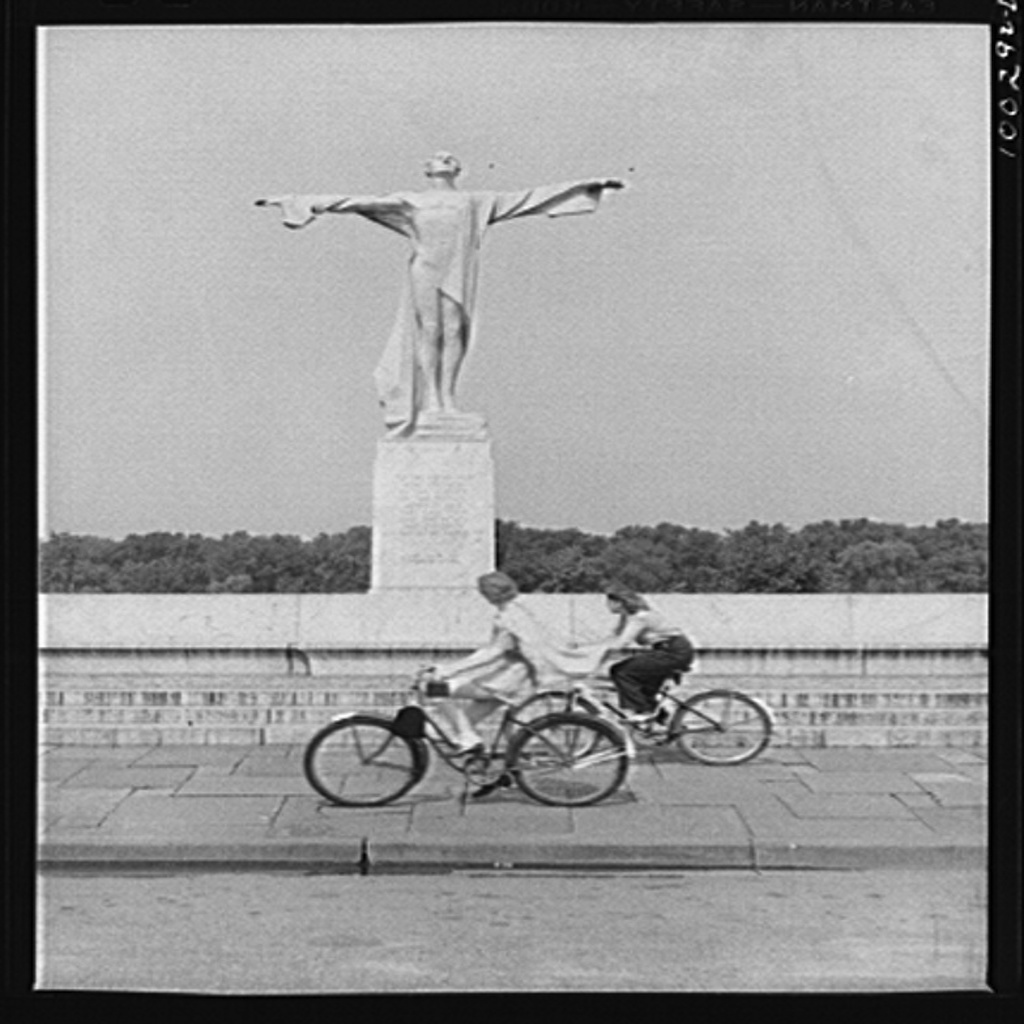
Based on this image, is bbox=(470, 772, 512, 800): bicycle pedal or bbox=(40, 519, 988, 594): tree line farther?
bbox=(40, 519, 988, 594): tree line

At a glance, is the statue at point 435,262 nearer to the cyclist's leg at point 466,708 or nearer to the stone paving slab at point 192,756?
the stone paving slab at point 192,756

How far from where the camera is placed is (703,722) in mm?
10180

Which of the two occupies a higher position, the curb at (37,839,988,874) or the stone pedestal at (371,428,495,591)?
the stone pedestal at (371,428,495,591)

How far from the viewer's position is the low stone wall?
10758mm

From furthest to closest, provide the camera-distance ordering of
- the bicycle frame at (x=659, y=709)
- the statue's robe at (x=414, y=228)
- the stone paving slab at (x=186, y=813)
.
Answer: the statue's robe at (x=414, y=228), the bicycle frame at (x=659, y=709), the stone paving slab at (x=186, y=813)

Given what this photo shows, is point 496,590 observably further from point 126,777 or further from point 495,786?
point 126,777

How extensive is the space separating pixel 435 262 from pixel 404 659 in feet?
9.22

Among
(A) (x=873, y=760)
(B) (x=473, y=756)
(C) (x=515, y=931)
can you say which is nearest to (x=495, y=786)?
(B) (x=473, y=756)

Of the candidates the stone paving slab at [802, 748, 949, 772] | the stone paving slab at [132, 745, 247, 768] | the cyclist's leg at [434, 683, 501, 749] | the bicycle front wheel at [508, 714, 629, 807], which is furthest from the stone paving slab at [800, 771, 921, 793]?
the stone paving slab at [132, 745, 247, 768]

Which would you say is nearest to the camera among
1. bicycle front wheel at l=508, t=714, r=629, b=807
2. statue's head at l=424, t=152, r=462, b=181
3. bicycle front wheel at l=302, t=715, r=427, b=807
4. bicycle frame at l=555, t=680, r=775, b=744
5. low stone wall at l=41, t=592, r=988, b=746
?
bicycle front wheel at l=302, t=715, r=427, b=807

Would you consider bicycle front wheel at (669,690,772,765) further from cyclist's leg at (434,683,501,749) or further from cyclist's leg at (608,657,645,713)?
cyclist's leg at (434,683,501,749)

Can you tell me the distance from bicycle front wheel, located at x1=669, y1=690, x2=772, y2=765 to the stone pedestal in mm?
3809

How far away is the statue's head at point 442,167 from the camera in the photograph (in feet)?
40.6

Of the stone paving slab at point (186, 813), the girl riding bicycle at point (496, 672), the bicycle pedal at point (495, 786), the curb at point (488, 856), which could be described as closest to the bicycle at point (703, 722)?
the girl riding bicycle at point (496, 672)
